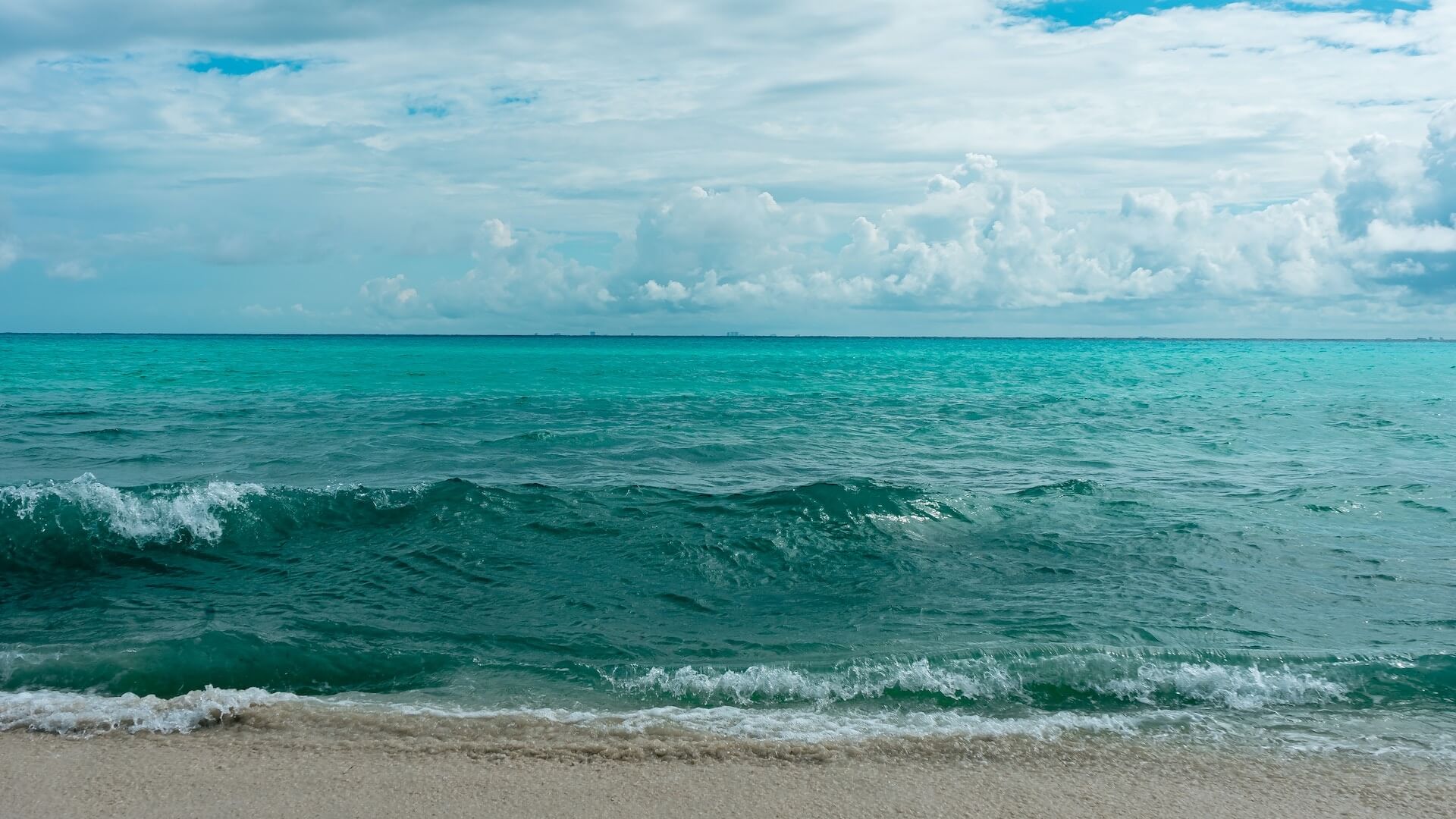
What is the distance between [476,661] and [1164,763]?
219 inches

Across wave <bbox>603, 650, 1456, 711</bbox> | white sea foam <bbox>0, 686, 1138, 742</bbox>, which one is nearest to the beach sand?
white sea foam <bbox>0, 686, 1138, 742</bbox>

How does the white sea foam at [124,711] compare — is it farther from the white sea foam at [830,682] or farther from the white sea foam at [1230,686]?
the white sea foam at [1230,686]

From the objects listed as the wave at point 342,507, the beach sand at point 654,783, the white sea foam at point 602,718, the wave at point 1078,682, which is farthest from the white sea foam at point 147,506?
the wave at point 1078,682

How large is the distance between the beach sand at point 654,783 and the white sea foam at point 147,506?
6.56 meters

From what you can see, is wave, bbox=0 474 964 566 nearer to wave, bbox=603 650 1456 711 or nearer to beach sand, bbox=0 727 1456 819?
wave, bbox=603 650 1456 711

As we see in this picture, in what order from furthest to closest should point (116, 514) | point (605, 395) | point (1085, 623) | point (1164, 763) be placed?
1. point (605, 395)
2. point (116, 514)
3. point (1085, 623)
4. point (1164, 763)

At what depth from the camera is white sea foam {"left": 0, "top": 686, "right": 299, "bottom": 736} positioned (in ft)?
21.3

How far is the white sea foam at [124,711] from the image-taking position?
6.49 meters

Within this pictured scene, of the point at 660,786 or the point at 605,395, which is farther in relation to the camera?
the point at 605,395

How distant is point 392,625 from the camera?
9.08m

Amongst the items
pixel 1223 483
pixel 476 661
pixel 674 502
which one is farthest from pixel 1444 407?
pixel 476 661

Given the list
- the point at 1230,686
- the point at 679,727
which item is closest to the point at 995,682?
the point at 1230,686

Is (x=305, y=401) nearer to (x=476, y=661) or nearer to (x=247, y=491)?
(x=247, y=491)

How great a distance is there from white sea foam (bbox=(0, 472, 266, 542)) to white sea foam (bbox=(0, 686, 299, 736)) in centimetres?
560
